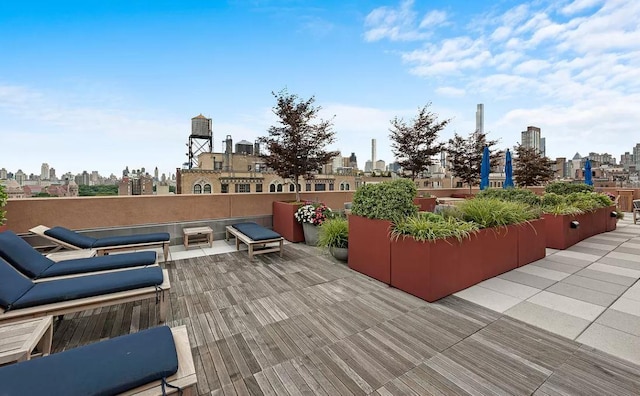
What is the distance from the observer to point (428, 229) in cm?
344

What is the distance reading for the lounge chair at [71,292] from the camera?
226 cm

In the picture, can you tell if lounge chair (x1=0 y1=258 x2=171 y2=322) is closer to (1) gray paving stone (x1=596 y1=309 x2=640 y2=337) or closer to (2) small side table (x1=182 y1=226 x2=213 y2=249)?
(2) small side table (x1=182 y1=226 x2=213 y2=249)

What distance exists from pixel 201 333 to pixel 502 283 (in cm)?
414

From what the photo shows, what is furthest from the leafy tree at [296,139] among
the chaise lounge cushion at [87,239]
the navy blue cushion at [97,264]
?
the navy blue cushion at [97,264]

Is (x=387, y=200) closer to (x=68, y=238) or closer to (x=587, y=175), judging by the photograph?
(x=68, y=238)

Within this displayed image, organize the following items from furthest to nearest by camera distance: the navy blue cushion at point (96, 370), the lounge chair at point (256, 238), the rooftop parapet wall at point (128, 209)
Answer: the lounge chair at point (256, 238) < the rooftop parapet wall at point (128, 209) < the navy blue cushion at point (96, 370)

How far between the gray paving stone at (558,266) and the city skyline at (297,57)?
5431 millimetres

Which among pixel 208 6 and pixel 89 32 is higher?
pixel 208 6

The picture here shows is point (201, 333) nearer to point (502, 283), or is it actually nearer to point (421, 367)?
point (421, 367)

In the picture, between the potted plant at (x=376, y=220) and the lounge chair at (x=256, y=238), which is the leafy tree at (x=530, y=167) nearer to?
the potted plant at (x=376, y=220)

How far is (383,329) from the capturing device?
2.72 m

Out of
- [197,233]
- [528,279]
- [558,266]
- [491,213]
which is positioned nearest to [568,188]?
[558,266]

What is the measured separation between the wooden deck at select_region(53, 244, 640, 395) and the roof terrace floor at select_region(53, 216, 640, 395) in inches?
0.4

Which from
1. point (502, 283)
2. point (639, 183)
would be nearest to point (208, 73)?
point (502, 283)
